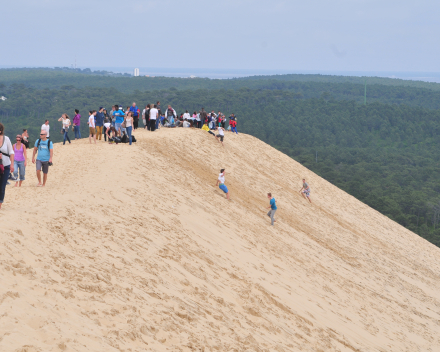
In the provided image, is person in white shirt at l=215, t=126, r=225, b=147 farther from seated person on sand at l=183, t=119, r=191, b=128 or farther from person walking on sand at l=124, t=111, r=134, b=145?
person walking on sand at l=124, t=111, r=134, b=145

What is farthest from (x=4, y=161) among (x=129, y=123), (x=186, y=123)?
(x=186, y=123)

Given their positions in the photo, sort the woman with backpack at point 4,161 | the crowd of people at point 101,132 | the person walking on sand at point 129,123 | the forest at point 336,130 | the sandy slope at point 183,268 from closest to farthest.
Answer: the sandy slope at point 183,268 → the woman with backpack at point 4,161 → the crowd of people at point 101,132 → the person walking on sand at point 129,123 → the forest at point 336,130

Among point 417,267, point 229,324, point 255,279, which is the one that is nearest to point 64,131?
point 255,279

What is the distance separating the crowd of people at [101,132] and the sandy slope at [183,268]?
740 mm

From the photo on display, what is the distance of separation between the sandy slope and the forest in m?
49.1

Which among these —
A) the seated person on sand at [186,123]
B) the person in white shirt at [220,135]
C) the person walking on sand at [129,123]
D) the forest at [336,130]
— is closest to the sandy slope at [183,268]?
the person walking on sand at [129,123]

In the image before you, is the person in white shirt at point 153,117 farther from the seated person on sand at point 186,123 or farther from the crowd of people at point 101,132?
the seated person on sand at point 186,123

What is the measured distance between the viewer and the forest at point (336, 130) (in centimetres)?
7669

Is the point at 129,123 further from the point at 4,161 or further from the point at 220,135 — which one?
the point at 4,161

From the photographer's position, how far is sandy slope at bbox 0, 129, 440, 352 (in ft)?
24.7

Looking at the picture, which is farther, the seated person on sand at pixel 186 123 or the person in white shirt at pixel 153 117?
the seated person on sand at pixel 186 123

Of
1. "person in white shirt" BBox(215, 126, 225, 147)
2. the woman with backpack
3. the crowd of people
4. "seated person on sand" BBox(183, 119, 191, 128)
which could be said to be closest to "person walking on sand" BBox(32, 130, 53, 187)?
A: the crowd of people

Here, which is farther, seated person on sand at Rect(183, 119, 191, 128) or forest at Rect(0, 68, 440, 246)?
forest at Rect(0, 68, 440, 246)

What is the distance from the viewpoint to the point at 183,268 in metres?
11.2
